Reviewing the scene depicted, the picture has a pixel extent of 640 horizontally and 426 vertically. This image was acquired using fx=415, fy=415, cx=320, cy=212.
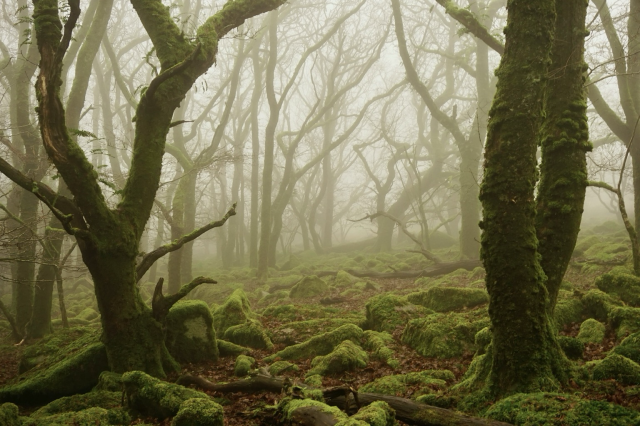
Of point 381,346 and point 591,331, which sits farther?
point 381,346

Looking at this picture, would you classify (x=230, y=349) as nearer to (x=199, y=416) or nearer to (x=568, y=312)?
(x=199, y=416)

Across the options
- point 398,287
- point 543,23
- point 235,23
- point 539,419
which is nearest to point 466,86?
point 398,287

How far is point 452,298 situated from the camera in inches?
325

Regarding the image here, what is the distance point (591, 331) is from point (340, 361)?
354 cm

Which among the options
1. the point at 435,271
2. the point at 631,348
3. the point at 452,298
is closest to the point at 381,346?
the point at 452,298

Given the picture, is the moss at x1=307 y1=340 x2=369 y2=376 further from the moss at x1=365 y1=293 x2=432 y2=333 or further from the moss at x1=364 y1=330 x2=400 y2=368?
the moss at x1=365 y1=293 x2=432 y2=333

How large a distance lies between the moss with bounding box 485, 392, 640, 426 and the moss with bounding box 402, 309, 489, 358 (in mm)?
2443

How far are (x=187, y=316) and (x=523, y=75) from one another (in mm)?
5908

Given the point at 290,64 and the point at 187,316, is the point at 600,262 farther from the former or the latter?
the point at 290,64

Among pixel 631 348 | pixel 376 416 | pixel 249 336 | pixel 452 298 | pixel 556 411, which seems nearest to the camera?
pixel 556 411

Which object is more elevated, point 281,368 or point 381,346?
point 381,346

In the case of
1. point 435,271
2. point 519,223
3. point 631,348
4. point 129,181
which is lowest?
point 631,348

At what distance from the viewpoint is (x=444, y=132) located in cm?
2748

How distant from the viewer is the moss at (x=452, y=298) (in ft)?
26.5
